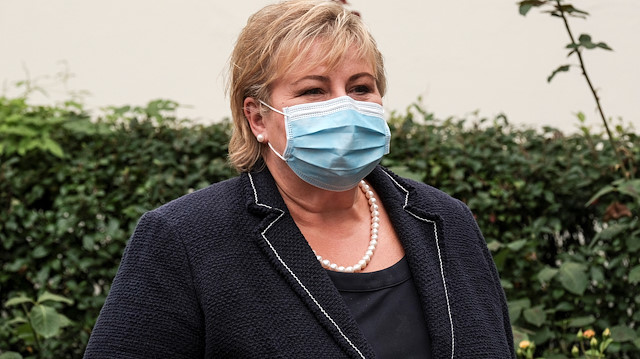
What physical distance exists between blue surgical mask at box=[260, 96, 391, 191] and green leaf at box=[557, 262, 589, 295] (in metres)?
1.82

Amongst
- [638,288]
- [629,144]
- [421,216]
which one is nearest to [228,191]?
[421,216]

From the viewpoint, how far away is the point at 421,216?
91.0 inches

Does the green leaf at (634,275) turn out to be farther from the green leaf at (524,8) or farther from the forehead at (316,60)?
the forehead at (316,60)

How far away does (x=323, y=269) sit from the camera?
2.03 metres

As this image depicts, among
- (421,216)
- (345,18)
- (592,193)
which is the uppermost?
(345,18)

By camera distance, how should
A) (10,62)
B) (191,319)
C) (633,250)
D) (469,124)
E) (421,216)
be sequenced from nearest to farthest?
(191,319) → (421,216) → (633,250) → (469,124) → (10,62)

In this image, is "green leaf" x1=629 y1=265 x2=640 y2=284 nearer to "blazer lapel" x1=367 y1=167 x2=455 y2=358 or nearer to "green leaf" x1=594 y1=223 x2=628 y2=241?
"green leaf" x1=594 y1=223 x2=628 y2=241

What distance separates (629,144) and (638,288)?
0.78m

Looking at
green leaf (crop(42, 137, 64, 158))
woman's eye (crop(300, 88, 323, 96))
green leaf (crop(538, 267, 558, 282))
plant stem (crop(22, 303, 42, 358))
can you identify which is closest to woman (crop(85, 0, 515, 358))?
woman's eye (crop(300, 88, 323, 96))

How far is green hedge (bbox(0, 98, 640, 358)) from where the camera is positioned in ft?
12.5

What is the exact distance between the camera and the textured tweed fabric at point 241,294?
75.2 inches

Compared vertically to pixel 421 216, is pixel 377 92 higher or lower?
higher

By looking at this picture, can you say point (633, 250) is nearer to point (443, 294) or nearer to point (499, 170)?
point (499, 170)

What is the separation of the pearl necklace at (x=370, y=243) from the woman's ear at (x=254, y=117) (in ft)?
1.22
